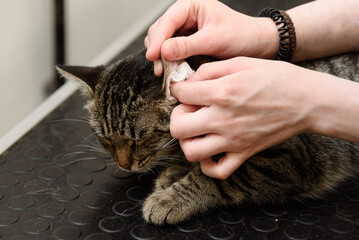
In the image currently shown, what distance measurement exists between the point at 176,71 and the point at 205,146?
0.62 feet

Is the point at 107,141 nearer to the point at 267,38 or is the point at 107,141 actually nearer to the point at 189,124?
the point at 189,124

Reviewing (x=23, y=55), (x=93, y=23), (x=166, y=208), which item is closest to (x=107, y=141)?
(x=166, y=208)

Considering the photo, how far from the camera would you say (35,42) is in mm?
2303

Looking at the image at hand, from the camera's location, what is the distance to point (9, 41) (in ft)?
6.88

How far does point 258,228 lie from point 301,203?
Result: 0.56 feet

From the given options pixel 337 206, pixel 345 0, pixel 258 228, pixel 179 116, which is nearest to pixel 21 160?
pixel 179 116

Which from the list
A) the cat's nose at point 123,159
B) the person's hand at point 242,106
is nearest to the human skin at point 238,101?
the person's hand at point 242,106

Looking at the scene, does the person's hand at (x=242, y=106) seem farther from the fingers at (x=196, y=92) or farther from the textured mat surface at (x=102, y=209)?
the textured mat surface at (x=102, y=209)

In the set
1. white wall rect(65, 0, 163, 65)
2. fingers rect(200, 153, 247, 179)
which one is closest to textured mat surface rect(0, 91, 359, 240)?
fingers rect(200, 153, 247, 179)

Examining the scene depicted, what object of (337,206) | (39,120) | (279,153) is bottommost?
(337,206)

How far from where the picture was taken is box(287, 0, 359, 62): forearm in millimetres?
1223

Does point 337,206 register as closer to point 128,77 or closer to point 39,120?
point 128,77

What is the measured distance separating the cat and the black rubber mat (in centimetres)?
3

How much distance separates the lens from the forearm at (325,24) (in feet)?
4.01
